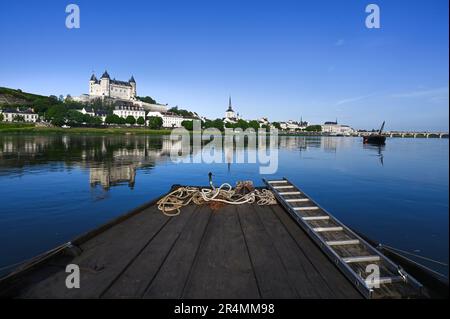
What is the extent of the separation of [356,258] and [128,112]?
656ft

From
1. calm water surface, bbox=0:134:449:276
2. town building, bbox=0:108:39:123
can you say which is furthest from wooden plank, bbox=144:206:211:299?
town building, bbox=0:108:39:123

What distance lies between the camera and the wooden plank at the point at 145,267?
4328 millimetres

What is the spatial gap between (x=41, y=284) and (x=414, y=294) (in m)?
5.72

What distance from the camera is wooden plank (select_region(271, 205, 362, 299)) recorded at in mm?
4438

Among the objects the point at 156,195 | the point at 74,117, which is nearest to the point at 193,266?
the point at 156,195

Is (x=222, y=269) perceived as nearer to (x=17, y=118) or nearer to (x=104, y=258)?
(x=104, y=258)

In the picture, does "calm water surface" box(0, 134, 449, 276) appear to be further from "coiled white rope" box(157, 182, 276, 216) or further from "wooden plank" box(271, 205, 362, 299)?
"coiled white rope" box(157, 182, 276, 216)

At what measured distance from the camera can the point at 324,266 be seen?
5305 millimetres

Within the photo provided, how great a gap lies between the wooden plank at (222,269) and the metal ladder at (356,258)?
1559mm

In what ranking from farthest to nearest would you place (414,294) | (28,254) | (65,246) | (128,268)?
(28,254)
(65,246)
(128,268)
(414,294)

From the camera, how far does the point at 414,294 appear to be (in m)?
4.21

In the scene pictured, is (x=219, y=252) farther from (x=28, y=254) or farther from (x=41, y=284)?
(x=28, y=254)

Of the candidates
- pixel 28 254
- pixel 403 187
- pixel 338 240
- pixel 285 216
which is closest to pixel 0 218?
pixel 28 254

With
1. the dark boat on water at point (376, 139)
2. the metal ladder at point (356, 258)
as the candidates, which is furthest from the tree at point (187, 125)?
the metal ladder at point (356, 258)
